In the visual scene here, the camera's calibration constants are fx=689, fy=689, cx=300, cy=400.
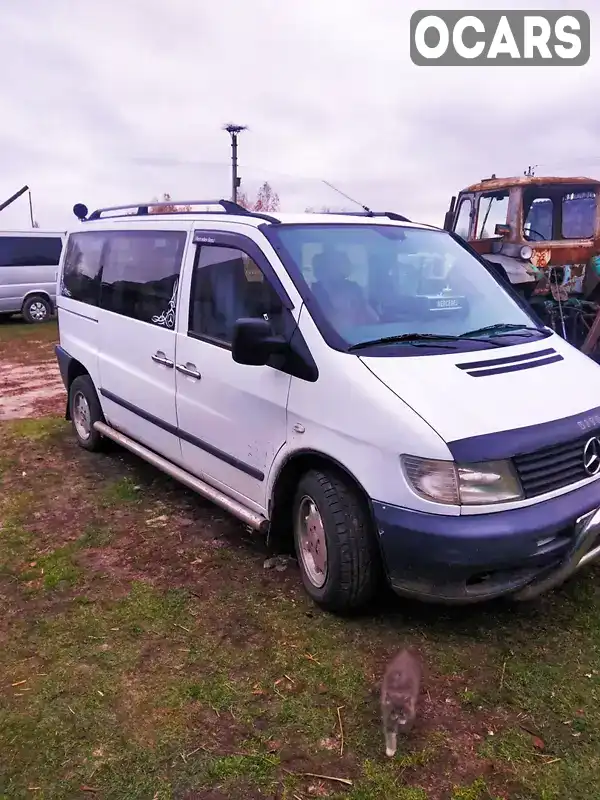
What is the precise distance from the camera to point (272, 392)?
347cm

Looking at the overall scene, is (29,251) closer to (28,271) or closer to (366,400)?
(28,271)

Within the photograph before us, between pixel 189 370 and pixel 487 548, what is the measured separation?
207cm

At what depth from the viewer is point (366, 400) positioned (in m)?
2.98

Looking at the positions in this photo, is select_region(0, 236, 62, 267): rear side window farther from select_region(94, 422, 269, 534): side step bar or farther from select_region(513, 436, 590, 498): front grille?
select_region(513, 436, 590, 498): front grille

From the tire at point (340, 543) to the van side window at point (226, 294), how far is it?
819 mm

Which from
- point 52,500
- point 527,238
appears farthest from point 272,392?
point 527,238

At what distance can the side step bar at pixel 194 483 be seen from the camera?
146 inches

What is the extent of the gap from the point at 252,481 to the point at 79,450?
2.97 metres

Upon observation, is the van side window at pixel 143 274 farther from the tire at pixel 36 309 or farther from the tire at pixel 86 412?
the tire at pixel 36 309

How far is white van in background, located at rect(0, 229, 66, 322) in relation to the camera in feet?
48.5

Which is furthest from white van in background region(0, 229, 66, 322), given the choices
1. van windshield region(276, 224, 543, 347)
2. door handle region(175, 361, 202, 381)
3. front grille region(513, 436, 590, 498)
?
front grille region(513, 436, 590, 498)

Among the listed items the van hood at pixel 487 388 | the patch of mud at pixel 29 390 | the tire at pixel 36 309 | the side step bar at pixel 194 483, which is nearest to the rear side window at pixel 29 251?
the tire at pixel 36 309

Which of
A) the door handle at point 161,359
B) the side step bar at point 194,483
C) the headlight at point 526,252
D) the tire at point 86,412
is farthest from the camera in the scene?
the headlight at point 526,252

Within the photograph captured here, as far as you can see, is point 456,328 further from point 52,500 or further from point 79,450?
point 79,450
